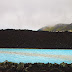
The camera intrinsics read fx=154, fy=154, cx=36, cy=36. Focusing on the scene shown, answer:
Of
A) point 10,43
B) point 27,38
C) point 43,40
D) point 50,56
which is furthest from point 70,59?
point 10,43

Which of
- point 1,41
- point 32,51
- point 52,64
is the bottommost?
point 52,64

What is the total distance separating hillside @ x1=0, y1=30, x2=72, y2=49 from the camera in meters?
13.5

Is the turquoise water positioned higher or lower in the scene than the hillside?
lower

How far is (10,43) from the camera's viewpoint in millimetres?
13484

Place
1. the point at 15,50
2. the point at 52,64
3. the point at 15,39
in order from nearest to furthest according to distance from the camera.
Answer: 1. the point at 52,64
2. the point at 15,50
3. the point at 15,39

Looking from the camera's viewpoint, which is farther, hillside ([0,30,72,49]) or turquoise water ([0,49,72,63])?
hillside ([0,30,72,49])

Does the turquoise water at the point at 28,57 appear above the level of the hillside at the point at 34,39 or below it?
below

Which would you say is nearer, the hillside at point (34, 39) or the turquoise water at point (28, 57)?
the turquoise water at point (28, 57)

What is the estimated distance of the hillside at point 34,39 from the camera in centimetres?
1348

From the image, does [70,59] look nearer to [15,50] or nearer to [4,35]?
[15,50]

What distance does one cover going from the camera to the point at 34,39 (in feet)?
47.1

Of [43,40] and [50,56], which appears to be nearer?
[50,56]

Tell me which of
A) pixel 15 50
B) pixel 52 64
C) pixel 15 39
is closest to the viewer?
pixel 52 64

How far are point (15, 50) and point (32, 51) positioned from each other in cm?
142
